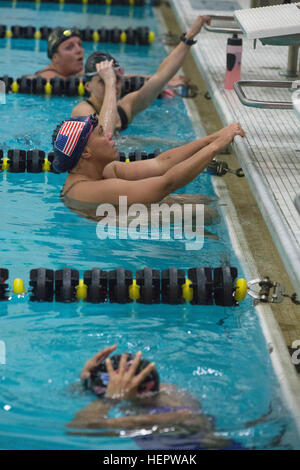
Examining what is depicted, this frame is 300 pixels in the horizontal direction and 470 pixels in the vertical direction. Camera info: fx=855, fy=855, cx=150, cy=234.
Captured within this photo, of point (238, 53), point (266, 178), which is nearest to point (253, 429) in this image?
point (266, 178)

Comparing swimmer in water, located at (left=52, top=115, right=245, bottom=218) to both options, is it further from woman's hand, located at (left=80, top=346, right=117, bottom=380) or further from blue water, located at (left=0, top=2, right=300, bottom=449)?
woman's hand, located at (left=80, top=346, right=117, bottom=380)

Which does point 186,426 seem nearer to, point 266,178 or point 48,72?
point 266,178

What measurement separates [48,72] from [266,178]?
3567mm

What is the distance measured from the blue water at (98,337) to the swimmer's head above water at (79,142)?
0.34 m

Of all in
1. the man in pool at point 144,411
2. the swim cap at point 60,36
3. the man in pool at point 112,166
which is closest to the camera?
the man in pool at point 144,411

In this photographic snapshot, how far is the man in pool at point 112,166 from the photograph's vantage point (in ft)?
13.8

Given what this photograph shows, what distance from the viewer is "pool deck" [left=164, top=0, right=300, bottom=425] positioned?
3422 mm

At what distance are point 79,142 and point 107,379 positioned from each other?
181cm

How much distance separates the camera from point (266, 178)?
416 centimetres

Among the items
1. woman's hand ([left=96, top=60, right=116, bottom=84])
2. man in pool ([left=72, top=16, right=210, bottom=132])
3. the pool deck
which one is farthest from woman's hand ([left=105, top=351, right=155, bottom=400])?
woman's hand ([left=96, top=60, right=116, bottom=84])

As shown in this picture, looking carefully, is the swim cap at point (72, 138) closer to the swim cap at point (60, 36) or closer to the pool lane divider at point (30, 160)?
the pool lane divider at point (30, 160)

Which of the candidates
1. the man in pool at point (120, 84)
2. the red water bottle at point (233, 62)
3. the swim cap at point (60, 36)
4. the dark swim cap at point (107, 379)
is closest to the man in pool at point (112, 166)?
the man in pool at point (120, 84)

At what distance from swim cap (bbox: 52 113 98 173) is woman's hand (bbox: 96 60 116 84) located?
114 cm

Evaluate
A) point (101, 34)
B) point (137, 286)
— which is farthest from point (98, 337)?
point (101, 34)
